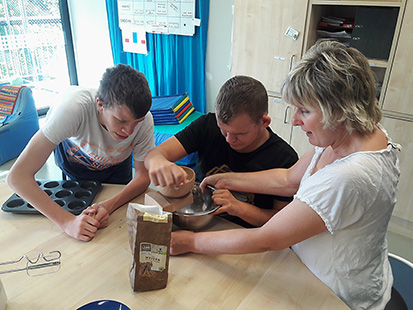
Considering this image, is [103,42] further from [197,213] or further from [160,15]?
[197,213]

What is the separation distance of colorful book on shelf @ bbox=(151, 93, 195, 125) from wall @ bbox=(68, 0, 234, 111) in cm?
31

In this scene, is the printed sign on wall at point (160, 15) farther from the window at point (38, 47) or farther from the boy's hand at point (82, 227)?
the boy's hand at point (82, 227)

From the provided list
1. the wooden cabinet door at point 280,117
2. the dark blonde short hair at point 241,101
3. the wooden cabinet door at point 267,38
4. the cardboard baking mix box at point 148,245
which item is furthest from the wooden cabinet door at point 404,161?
the cardboard baking mix box at point 148,245

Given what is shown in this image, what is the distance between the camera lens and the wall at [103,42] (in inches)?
123

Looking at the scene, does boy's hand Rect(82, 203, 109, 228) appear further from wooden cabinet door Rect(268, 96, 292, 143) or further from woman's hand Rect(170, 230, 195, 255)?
wooden cabinet door Rect(268, 96, 292, 143)

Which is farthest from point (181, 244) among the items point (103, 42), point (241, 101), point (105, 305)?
point (103, 42)

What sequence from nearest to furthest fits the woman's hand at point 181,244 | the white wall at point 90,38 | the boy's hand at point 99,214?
the woman's hand at point 181,244, the boy's hand at point 99,214, the white wall at point 90,38

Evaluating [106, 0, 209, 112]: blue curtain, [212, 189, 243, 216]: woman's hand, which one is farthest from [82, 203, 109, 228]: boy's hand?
[106, 0, 209, 112]: blue curtain

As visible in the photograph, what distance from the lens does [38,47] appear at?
4.36m

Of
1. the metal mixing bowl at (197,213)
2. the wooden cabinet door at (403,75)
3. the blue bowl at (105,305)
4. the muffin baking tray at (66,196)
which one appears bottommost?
the blue bowl at (105,305)

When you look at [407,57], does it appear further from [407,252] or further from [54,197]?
[54,197]

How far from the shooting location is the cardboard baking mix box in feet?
2.63

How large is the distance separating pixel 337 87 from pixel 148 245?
0.61 m

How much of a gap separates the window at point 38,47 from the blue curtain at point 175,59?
105 centimetres
